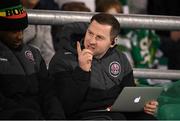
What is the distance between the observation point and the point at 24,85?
3047mm

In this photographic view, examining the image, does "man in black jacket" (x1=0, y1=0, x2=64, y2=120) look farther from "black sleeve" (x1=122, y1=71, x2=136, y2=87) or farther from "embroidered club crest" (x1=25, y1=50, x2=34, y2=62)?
"black sleeve" (x1=122, y1=71, x2=136, y2=87)

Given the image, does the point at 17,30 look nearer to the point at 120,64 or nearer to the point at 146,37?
the point at 120,64

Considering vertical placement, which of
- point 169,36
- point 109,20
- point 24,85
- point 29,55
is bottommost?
point 169,36

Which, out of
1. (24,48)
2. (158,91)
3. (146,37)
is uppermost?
(24,48)

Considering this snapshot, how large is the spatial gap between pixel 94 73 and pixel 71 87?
0.27 metres

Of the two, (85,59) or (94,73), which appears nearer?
(85,59)

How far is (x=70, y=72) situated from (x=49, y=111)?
9.9 inches

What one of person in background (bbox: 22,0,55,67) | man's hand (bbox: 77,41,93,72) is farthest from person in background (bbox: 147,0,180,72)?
man's hand (bbox: 77,41,93,72)

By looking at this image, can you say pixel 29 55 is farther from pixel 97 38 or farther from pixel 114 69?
pixel 114 69

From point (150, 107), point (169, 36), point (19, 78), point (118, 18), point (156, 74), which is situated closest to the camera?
point (19, 78)

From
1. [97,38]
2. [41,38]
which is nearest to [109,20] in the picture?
[97,38]

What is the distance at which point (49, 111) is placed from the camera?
3117mm

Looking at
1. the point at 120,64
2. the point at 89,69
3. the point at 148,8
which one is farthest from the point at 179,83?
the point at 148,8

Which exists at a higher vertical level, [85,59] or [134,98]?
[85,59]
